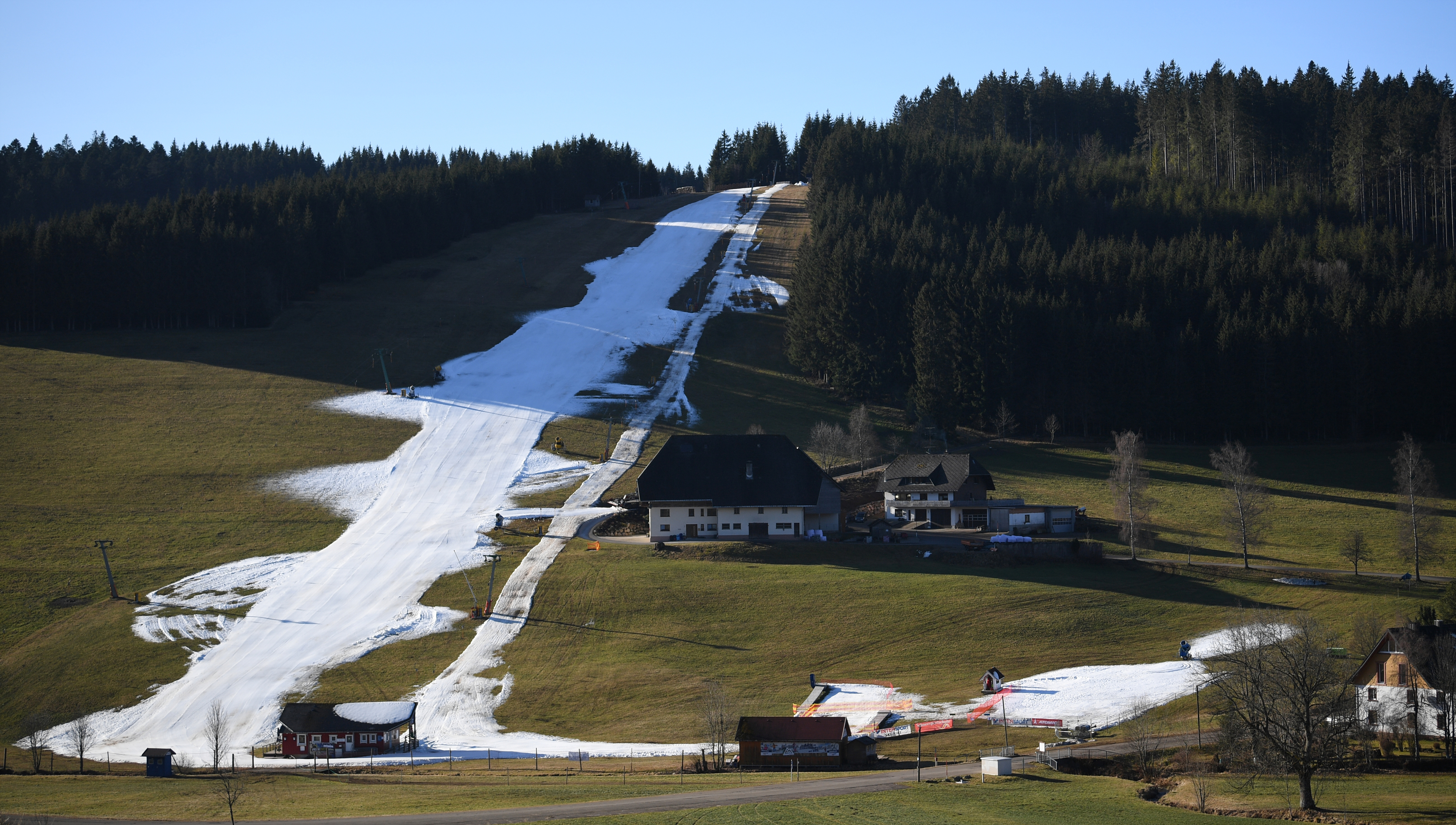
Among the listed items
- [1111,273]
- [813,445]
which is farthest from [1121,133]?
[813,445]

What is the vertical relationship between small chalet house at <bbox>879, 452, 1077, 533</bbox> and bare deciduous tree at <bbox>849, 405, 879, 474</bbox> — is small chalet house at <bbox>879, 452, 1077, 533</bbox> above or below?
below

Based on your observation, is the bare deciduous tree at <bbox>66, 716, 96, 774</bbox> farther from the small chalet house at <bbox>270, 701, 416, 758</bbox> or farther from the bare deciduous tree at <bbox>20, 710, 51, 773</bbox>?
the small chalet house at <bbox>270, 701, 416, 758</bbox>

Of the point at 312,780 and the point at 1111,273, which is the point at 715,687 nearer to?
the point at 312,780

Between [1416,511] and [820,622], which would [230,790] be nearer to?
[820,622]

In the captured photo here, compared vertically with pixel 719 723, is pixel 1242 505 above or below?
above

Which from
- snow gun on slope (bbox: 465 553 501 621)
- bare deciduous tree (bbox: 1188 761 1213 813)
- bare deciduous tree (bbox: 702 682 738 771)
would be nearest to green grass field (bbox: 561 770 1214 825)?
bare deciduous tree (bbox: 1188 761 1213 813)

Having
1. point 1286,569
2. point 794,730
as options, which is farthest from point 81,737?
point 1286,569
